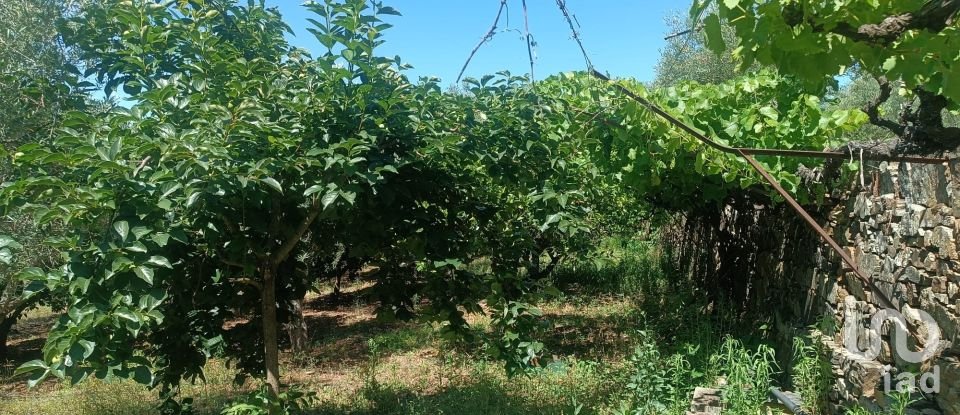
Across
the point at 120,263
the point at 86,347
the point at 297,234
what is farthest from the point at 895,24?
the point at 297,234

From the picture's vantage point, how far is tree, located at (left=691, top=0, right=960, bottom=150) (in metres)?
1.70

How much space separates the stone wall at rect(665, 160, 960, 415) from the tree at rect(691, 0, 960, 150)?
0.73 m

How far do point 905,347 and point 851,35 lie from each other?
6.85 ft

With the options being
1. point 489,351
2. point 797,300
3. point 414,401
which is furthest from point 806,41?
point 414,401

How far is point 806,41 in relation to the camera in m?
1.79

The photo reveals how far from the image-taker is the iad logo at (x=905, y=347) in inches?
117

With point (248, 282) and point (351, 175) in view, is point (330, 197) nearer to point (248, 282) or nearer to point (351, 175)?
point (351, 175)

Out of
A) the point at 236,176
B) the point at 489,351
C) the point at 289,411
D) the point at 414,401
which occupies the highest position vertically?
the point at 236,176

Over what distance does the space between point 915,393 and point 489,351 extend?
2.09m

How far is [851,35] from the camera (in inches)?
70.4

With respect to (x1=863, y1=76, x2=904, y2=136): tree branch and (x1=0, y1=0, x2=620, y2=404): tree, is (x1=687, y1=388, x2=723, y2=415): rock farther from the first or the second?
(x1=863, y1=76, x2=904, y2=136): tree branch

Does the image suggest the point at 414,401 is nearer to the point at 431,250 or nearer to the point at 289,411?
the point at 289,411

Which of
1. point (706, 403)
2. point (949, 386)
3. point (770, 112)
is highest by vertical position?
point (770, 112)

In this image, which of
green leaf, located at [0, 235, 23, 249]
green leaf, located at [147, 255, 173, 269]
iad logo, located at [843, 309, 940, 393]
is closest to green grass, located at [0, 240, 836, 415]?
iad logo, located at [843, 309, 940, 393]
